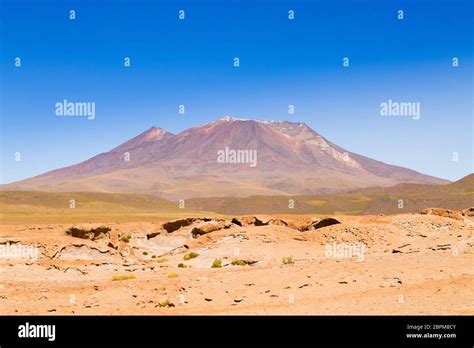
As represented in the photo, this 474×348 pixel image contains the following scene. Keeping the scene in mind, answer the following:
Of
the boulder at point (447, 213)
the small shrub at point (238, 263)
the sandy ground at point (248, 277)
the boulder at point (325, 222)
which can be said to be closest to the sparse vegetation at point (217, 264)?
the sandy ground at point (248, 277)

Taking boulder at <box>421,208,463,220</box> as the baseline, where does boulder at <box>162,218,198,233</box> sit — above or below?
below

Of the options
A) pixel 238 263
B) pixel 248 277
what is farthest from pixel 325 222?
pixel 248 277

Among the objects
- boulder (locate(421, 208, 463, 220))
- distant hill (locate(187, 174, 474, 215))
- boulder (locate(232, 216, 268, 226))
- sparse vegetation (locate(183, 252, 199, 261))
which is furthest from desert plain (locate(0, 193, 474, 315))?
distant hill (locate(187, 174, 474, 215))

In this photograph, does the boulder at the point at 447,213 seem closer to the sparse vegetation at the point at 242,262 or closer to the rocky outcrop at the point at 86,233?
the sparse vegetation at the point at 242,262

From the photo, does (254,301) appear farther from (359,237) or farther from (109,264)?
(359,237)

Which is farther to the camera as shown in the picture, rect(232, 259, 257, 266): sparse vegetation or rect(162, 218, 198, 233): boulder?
rect(162, 218, 198, 233): boulder

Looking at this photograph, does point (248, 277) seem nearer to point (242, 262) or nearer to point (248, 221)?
point (242, 262)

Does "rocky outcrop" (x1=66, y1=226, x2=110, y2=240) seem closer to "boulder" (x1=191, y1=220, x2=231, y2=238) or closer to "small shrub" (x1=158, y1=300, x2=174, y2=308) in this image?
"boulder" (x1=191, y1=220, x2=231, y2=238)
